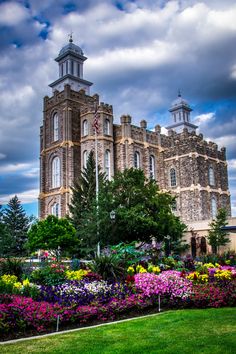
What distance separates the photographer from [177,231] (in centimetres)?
2644

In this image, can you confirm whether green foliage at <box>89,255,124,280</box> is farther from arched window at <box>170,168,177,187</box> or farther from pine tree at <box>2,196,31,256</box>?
arched window at <box>170,168,177,187</box>

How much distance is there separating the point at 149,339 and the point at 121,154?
3669 cm

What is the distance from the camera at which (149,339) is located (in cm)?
671

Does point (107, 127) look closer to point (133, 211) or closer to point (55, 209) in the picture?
point (55, 209)

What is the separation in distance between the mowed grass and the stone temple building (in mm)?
33819

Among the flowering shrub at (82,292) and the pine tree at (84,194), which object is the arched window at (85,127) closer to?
the pine tree at (84,194)

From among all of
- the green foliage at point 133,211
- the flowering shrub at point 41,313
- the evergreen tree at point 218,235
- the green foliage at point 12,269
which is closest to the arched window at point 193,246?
the evergreen tree at point 218,235

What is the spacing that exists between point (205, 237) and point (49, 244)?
1688 cm

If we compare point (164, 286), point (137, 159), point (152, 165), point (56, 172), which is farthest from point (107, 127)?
point (164, 286)

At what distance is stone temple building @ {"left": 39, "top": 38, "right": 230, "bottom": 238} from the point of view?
1686 inches

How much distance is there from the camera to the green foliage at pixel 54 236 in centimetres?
2752

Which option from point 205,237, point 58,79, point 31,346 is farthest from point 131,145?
point 31,346

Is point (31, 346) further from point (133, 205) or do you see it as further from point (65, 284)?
point (133, 205)

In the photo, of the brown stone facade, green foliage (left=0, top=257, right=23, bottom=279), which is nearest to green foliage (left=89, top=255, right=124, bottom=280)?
green foliage (left=0, top=257, right=23, bottom=279)
